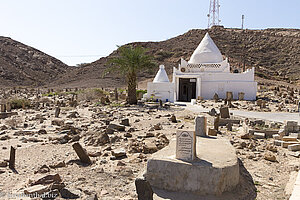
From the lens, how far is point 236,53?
214 feet

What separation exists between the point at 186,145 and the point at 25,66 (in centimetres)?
7256

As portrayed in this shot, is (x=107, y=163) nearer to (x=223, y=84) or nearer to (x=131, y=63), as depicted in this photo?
(x=131, y=63)

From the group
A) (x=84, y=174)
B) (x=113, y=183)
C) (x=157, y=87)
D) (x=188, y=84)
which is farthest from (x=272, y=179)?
(x=188, y=84)

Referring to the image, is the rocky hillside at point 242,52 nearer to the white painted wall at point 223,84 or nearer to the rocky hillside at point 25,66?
the rocky hillside at point 25,66

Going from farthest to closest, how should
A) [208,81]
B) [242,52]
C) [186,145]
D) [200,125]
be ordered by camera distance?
[242,52], [208,81], [200,125], [186,145]

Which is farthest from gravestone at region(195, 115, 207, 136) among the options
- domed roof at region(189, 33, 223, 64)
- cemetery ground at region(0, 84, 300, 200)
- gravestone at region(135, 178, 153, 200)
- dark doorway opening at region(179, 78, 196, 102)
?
domed roof at region(189, 33, 223, 64)

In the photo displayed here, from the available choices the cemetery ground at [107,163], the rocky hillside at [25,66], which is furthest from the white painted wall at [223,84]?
the rocky hillside at [25,66]

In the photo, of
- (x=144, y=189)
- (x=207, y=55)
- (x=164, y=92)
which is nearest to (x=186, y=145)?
(x=144, y=189)

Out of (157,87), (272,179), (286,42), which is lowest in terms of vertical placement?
(272,179)

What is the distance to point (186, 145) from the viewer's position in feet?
16.9

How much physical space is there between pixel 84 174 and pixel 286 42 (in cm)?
7565

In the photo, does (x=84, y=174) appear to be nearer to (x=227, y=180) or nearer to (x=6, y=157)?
(x=6, y=157)

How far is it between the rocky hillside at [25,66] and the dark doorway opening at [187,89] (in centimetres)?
4300

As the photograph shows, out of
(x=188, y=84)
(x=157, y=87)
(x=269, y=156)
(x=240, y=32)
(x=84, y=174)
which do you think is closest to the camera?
(x=84, y=174)
